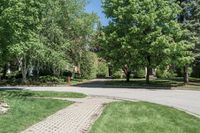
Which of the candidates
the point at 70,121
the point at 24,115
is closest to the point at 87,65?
the point at 24,115

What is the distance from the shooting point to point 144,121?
1416 centimetres

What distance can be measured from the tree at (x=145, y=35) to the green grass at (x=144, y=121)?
1744 cm

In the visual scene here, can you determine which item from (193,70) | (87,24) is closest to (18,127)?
(87,24)

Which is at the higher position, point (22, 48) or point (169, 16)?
point (169, 16)

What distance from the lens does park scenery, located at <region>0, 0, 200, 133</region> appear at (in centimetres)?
1412

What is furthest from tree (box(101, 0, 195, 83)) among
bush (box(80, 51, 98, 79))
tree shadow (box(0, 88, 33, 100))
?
tree shadow (box(0, 88, 33, 100))

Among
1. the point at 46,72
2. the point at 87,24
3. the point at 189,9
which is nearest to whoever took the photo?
the point at 189,9

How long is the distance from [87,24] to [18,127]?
35.9 meters

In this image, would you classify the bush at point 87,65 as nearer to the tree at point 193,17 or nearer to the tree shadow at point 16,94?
the tree at point 193,17

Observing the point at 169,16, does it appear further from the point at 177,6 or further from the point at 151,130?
the point at 151,130

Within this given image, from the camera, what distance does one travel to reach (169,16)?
35.6 m

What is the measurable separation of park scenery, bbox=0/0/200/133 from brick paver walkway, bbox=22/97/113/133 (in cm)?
3

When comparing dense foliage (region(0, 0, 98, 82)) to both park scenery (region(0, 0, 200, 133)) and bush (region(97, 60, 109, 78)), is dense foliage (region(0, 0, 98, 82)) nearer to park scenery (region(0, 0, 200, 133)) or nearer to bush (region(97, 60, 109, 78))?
park scenery (region(0, 0, 200, 133))

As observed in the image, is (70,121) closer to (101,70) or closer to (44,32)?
(44,32)
